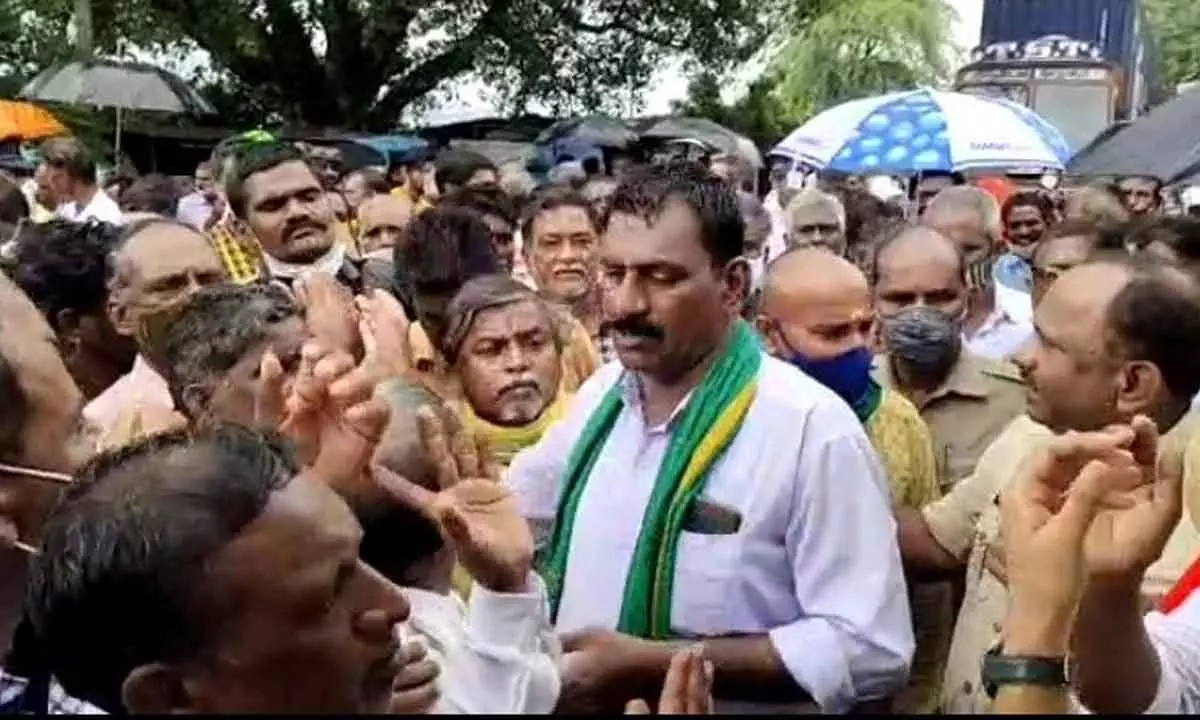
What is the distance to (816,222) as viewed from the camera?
7.51 m

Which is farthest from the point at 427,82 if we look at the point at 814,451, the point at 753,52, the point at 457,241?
the point at 814,451

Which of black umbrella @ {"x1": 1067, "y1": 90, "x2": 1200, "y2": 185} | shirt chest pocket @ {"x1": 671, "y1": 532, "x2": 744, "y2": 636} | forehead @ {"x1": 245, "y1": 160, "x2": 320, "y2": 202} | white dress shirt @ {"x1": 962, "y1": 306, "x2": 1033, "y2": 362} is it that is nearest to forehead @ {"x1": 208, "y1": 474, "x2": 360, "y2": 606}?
shirt chest pocket @ {"x1": 671, "y1": 532, "x2": 744, "y2": 636}

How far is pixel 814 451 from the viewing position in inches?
121

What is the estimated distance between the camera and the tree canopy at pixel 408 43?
87.9ft

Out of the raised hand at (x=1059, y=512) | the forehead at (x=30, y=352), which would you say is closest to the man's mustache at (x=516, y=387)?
the forehead at (x=30, y=352)

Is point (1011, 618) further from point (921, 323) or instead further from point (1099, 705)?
point (921, 323)

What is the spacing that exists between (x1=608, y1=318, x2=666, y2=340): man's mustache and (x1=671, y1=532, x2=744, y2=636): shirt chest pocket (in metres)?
0.36

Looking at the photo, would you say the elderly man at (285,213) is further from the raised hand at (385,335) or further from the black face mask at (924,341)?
the black face mask at (924,341)

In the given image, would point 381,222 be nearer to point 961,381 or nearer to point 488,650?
point 961,381

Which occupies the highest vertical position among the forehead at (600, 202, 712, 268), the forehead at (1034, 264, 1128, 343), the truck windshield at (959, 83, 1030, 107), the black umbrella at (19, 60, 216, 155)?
the truck windshield at (959, 83, 1030, 107)

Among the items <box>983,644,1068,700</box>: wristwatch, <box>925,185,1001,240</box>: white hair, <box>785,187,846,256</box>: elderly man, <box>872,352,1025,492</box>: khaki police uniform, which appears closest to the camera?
<box>983,644,1068,700</box>: wristwatch

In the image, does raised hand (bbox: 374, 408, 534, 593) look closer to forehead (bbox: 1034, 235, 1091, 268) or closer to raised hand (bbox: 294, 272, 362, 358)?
raised hand (bbox: 294, 272, 362, 358)

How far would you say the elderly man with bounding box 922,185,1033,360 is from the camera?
5805mm

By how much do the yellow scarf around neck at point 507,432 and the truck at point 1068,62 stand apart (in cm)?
960
